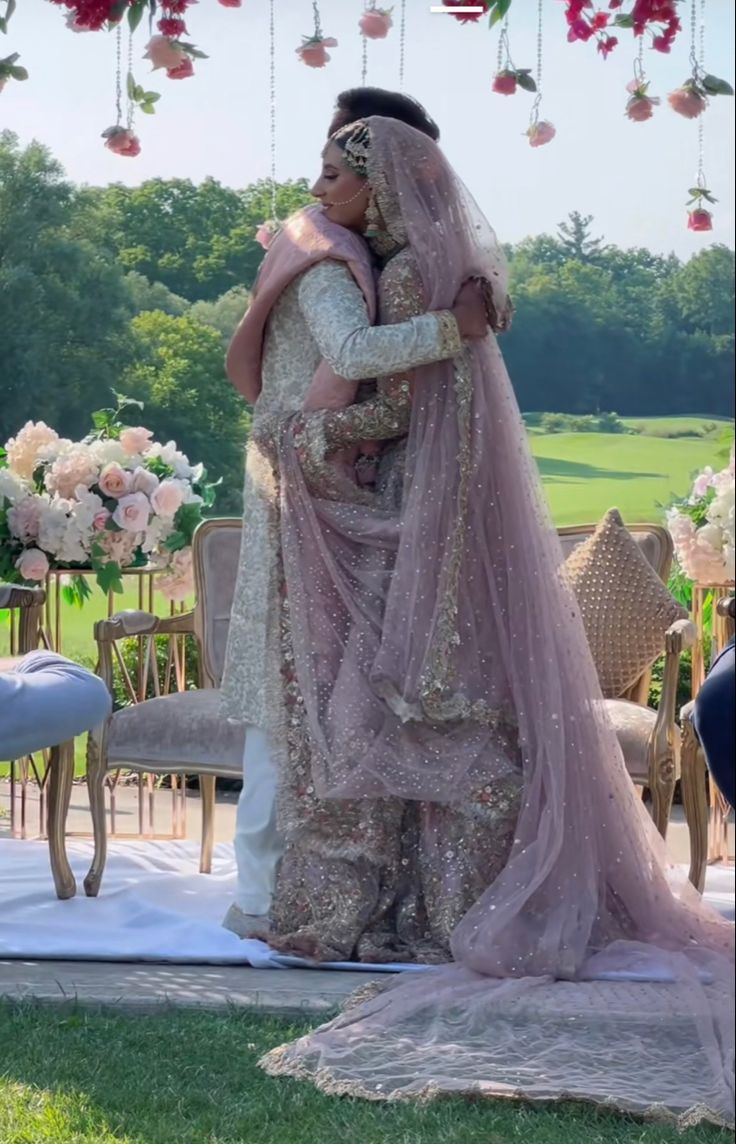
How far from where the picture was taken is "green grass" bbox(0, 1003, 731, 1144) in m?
2.17

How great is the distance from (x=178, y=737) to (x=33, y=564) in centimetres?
87

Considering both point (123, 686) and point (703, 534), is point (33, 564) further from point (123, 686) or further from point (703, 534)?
point (123, 686)

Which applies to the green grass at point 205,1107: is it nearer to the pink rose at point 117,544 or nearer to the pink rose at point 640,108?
the pink rose at point 117,544

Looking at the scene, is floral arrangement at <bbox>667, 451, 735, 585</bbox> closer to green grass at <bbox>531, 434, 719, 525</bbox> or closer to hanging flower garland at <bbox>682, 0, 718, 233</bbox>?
hanging flower garland at <bbox>682, 0, 718, 233</bbox>

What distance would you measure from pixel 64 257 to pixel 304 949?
4.36 metres

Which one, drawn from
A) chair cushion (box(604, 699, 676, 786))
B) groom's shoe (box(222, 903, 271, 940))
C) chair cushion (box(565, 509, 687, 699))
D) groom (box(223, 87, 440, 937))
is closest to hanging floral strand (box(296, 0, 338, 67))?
groom (box(223, 87, 440, 937))

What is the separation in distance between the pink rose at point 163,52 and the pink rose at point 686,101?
1.08 m

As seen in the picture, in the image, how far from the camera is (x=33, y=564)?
4.18 metres

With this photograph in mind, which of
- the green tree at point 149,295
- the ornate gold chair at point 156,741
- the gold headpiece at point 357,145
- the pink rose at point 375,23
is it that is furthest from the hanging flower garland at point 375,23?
the green tree at point 149,295

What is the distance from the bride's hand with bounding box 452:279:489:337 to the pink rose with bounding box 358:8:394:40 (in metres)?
0.86

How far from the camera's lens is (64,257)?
6789mm

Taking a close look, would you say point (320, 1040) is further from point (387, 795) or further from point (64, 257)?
point (64, 257)

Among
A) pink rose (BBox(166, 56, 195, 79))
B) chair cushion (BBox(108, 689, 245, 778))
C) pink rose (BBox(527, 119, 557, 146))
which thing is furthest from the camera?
pink rose (BBox(527, 119, 557, 146))

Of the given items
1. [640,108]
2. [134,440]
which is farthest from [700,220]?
[134,440]
